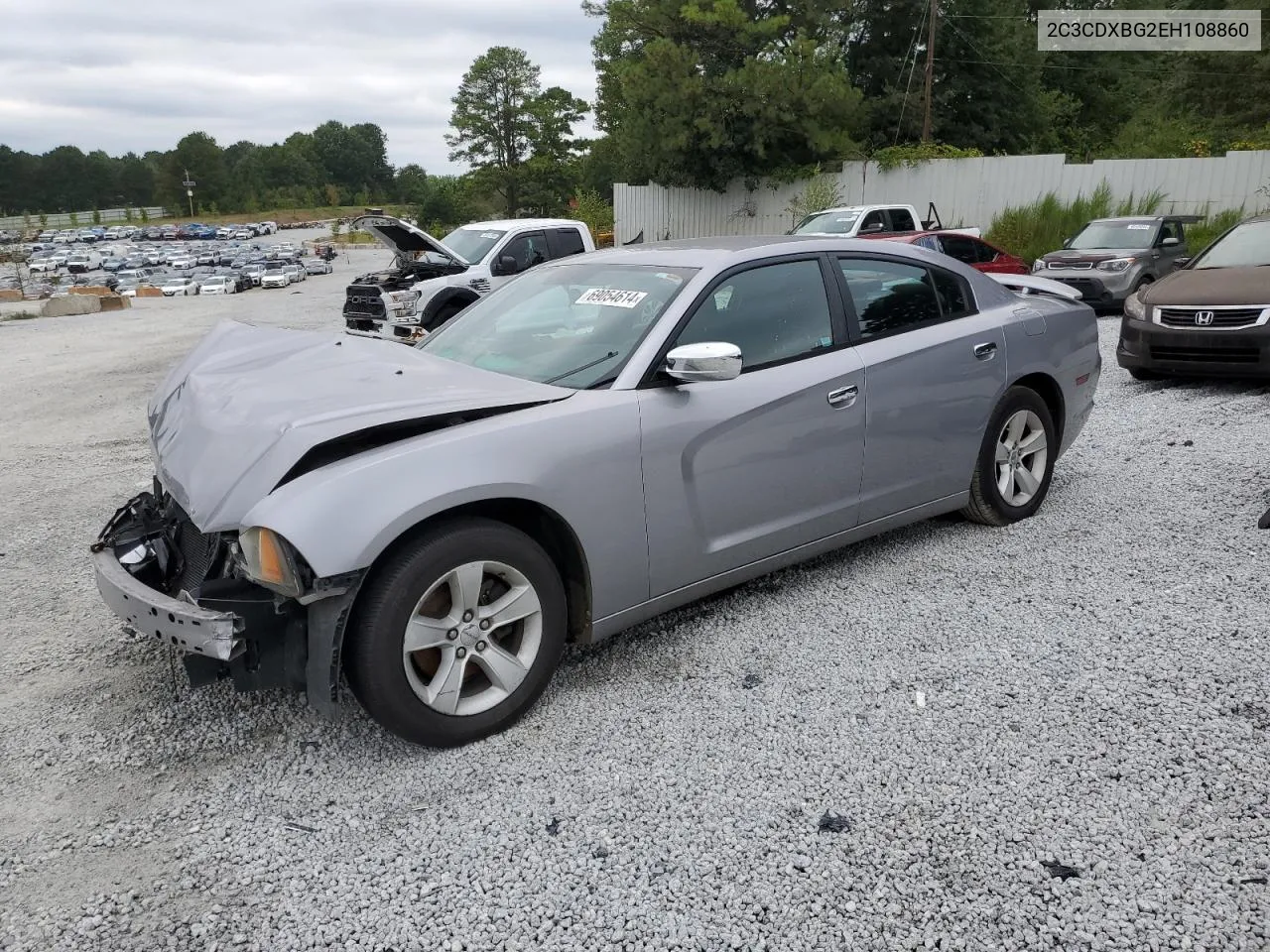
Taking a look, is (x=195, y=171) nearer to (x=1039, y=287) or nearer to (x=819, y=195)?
(x=819, y=195)

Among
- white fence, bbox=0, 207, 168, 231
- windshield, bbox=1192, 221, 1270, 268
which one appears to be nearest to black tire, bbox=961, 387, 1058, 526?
windshield, bbox=1192, 221, 1270, 268

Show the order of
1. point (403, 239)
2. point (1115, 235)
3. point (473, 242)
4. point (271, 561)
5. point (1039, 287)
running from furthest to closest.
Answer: point (1115, 235), point (473, 242), point (403, 239), point (1039, 287), point (271, 561)

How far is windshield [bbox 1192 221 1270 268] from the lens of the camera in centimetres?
835

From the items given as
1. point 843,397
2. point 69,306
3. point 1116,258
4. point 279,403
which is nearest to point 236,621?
point 279,403

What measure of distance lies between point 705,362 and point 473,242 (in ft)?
35.7

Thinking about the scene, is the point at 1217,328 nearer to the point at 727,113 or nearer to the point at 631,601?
the point at 631,601

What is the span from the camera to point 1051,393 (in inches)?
197

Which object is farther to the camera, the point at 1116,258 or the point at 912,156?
the point at 912,156

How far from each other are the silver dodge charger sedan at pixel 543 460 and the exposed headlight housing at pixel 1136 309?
14.1 ft

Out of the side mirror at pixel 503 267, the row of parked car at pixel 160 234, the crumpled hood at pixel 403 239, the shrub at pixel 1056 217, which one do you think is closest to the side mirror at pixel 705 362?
the crumpled hood at pixel 403 239

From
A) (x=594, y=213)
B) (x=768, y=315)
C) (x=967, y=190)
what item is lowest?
(x=768, y=315)

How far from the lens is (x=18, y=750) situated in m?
3.05

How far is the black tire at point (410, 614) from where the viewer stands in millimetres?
2748

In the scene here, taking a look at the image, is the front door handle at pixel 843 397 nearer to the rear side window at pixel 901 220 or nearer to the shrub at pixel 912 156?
the rear side window at pixel 901 220
